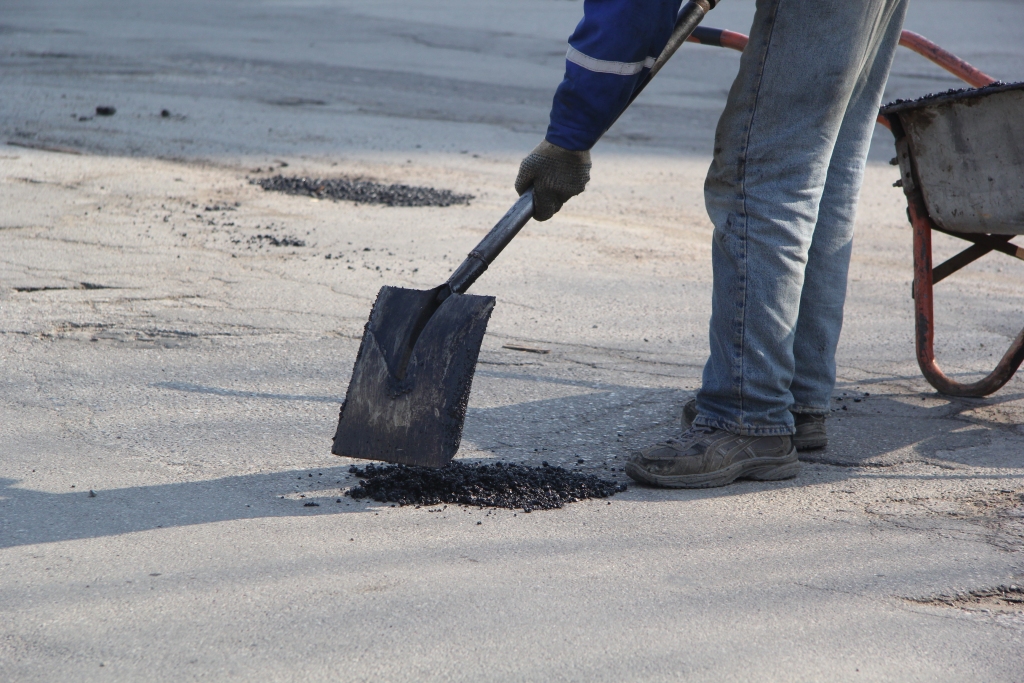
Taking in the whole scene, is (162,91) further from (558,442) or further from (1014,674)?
(1014,674)

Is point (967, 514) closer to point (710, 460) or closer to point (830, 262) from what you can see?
point (710, 460)

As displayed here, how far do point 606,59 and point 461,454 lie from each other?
1047mm

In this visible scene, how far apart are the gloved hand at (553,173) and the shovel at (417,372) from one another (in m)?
0.16

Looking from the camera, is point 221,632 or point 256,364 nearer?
point 221,632

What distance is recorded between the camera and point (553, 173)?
240cm

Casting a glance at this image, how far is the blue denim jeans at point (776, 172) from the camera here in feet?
7.54

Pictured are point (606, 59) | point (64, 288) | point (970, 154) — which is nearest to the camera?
point (606, 59)

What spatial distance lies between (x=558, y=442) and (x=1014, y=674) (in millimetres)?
1271

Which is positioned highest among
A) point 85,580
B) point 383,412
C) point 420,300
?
point 420,300

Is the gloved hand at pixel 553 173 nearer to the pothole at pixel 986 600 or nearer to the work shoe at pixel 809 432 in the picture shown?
the work shoe at pixel 809 432

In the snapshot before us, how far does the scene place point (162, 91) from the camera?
7.86m

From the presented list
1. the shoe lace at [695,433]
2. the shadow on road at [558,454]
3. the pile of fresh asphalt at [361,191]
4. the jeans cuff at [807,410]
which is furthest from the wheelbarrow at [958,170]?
the pile of fresh asphalt at [361,191]

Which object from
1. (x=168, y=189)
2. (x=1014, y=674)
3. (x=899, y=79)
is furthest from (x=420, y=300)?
(x=899, y=79)

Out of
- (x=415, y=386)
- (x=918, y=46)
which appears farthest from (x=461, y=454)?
(x=918, y=46)
